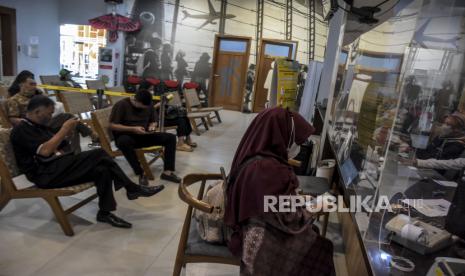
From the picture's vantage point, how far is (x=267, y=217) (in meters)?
1.47

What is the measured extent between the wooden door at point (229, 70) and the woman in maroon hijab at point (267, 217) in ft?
24.7

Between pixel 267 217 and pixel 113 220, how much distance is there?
1.66 m

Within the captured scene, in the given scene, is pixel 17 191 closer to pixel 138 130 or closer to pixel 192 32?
pixel 138 130

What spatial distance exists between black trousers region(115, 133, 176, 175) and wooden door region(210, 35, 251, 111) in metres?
5.55

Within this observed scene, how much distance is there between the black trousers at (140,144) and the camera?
11.5 feet

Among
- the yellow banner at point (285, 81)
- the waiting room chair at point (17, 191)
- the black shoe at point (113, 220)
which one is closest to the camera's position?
the waiting room chair at point (17, 191)

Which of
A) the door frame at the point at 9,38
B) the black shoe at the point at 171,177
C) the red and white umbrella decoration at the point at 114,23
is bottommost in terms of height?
the black shoe at the point at 171,177

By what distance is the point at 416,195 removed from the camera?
145 centimetres

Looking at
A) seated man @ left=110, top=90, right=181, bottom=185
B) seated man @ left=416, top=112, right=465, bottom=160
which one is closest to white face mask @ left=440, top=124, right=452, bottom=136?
seated man @ left=416, top=112, right=465, bottom=160

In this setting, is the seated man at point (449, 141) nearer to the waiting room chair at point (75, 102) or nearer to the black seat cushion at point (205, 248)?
the black seat cushion at point (205, 248)

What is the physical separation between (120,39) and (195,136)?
456 centimetres

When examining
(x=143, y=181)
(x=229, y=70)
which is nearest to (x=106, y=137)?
(x=143, y=181)

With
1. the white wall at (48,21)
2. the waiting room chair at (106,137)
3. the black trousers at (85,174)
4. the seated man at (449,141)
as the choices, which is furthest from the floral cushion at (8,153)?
the white wall at (48,21)
